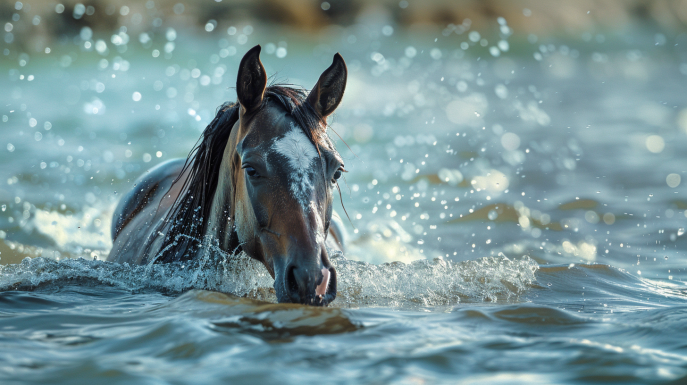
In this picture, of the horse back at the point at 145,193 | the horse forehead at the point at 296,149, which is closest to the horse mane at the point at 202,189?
the horse forehead at the point at 296,149

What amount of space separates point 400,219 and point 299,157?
5.50 metres

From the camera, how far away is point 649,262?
18.3ft

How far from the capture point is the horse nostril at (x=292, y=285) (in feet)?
7.82

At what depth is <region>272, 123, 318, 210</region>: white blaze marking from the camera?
255cm

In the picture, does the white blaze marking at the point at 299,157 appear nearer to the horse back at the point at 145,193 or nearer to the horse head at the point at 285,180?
the horse head at the point at 285,180

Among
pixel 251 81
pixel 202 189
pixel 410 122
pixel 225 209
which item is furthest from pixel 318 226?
pixel 410 122

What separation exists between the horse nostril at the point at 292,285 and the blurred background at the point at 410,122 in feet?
4.70

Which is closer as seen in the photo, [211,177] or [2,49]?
[211,177]

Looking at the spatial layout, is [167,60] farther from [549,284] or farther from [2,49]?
[549,284]

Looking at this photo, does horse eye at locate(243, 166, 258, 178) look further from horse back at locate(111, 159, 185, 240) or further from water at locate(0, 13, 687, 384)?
horse back at locate(111, 159, 185, 240)

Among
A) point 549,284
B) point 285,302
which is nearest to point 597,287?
point 549,284

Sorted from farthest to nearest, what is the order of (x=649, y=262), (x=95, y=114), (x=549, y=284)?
(x=95, y=114), (x=649, y=262), (x=549, y=284)

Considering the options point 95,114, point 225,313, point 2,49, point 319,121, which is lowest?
point 225,313

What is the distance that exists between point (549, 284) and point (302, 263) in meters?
2.28
